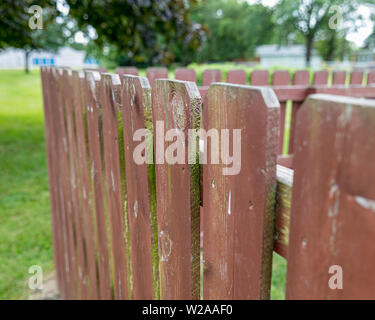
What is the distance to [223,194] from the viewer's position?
32.2 inches

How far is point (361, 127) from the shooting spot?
48 cm

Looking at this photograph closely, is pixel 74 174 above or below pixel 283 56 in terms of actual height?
below

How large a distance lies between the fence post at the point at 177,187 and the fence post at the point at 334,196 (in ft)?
1.07

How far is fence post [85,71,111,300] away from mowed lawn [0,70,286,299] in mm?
1512

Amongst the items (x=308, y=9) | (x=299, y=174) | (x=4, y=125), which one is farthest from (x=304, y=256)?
(x=308, y=9)

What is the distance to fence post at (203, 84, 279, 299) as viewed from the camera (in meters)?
0.66

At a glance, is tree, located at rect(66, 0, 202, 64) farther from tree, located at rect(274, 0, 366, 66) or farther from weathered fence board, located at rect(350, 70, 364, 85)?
tree, located at rect(274, 0, 366, 66)

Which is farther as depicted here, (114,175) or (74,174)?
(74,174)

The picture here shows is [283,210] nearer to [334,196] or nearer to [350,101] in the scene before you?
[334,196]

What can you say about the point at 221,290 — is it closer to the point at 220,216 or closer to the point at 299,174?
the point at 220,216

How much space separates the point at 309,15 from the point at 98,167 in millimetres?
36719

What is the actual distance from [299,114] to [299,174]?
103 millimetres

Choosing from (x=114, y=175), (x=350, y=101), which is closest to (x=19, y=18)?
(x=114, y=175)

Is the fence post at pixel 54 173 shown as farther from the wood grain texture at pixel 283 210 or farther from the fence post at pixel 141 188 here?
the wood grain texture at pixel 283 210
